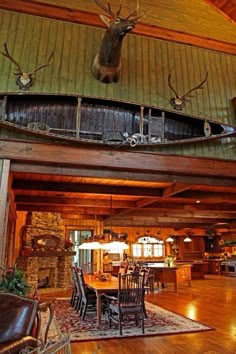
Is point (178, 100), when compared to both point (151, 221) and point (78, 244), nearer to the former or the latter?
point (151, 221)

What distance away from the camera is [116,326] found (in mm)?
5418

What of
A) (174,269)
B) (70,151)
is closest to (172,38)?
(70,151)

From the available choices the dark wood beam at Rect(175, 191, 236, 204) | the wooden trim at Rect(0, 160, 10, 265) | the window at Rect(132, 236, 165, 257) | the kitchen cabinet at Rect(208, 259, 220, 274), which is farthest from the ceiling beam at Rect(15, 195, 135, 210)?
the kitchen cabinet at Rect(208, 259, 220, 274)

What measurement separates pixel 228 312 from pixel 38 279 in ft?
21.5

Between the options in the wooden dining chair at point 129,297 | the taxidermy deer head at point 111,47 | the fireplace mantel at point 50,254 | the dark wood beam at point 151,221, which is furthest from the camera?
the dark wood beam at point 151,221

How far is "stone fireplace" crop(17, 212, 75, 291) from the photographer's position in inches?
396

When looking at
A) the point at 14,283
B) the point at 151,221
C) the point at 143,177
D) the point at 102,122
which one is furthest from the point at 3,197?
the point at 151,221

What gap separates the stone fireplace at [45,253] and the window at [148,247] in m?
6.04

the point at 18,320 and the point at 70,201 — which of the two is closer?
the point at 18,320

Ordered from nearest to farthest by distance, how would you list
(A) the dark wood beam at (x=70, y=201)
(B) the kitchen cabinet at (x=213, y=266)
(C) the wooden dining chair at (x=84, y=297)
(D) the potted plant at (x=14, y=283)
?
(D) the potted plant at (x=14, y=283) → (C) the wooden dining chair at (x=84, y=297) → (A) the dark wood beam at (x=70, y=201) → (B) the kitchen cabinet at (x=213, y=266)

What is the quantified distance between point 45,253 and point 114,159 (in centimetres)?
677

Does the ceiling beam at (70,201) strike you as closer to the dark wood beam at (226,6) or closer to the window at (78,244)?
the window at (78,244)

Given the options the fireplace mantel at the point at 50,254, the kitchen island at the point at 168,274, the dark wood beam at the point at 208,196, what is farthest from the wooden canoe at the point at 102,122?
the fireplace mantel at the point at 50,254

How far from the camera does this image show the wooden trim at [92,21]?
5176mm
